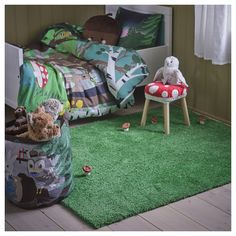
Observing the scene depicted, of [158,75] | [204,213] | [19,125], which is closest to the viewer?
[204,213]

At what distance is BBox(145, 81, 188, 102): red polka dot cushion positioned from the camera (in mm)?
3693

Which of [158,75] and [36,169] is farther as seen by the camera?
[158,75]

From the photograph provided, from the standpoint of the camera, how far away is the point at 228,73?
3.90 meters

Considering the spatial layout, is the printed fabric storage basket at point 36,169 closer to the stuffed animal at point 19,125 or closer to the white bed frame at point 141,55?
the stuffed animal at point 19,125

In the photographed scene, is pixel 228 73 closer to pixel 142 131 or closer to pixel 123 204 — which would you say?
pixel 142 131

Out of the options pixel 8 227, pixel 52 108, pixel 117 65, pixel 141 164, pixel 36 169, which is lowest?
pixel 8 227

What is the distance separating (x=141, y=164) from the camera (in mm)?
3262

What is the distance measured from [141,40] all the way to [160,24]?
0.18 m

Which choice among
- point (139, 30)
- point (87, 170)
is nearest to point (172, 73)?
point (139, 30)

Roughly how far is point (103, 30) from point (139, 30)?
289mm

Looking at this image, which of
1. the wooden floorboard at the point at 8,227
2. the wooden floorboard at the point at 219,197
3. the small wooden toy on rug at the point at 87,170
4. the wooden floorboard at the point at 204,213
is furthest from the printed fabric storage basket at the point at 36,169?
the wooden floorboard at the point at 219,197

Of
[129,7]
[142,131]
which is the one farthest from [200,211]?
[129,7]

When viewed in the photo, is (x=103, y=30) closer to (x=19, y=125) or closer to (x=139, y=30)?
(x=139, y=30)

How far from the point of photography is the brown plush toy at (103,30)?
178 inches
